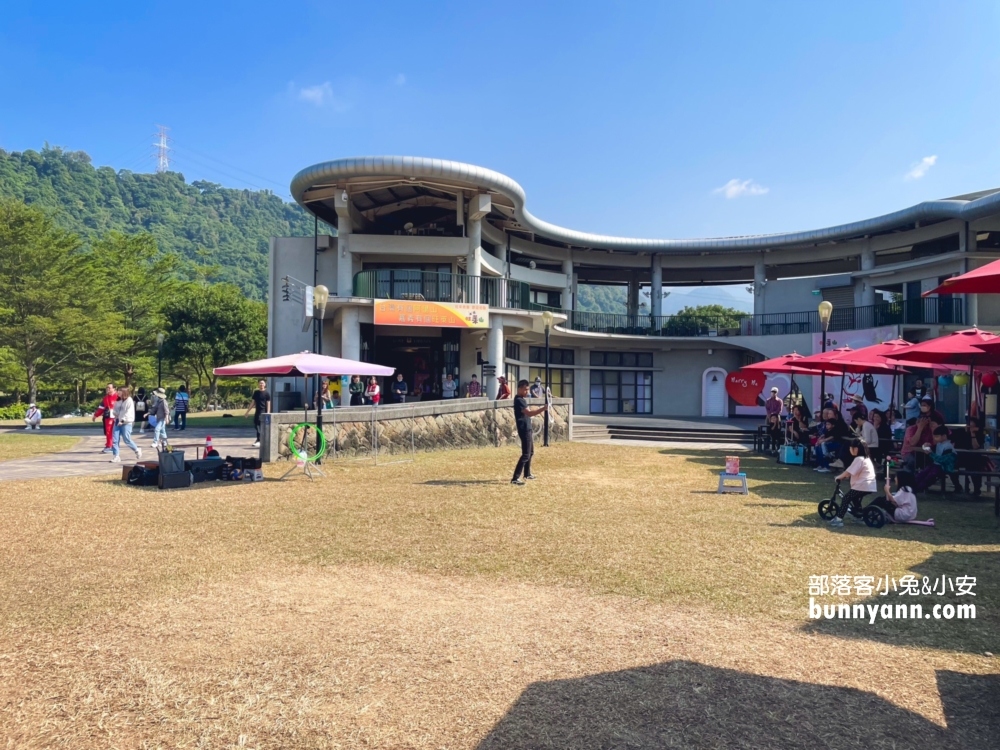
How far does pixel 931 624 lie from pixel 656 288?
2598 cm

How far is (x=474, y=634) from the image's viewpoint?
410 cm

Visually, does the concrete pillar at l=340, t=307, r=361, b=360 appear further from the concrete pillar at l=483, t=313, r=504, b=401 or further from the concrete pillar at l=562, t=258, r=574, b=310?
the concrete pillar at l=562, t=258, r=574, b=310

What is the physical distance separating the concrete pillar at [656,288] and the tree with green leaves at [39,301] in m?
24.8

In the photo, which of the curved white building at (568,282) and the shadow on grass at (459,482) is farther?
the curved white building at (568,282)

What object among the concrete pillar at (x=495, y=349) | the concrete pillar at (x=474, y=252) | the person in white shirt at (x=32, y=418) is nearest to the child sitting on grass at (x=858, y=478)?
the concrete pillar at (x=495, y=349)

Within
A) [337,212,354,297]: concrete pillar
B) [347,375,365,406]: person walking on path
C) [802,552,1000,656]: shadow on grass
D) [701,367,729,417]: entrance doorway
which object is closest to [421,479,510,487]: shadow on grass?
[802,552,1000,656]: shadow on grass

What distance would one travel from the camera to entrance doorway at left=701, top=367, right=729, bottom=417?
28.5 metres

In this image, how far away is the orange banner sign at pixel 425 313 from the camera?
61.8 feet

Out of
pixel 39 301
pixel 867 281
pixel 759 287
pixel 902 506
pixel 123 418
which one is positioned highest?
pixel 759 287

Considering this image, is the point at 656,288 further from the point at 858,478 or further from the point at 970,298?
the point at 858,478

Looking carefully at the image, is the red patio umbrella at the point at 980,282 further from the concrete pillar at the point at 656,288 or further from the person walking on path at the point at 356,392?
the concrete pillar at the point at 656,288

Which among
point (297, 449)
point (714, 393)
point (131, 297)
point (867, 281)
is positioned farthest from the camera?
point (131, 297)

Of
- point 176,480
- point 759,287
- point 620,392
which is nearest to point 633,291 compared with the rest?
point 620,392

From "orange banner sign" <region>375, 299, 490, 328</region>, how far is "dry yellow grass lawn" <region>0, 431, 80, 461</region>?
856cm
